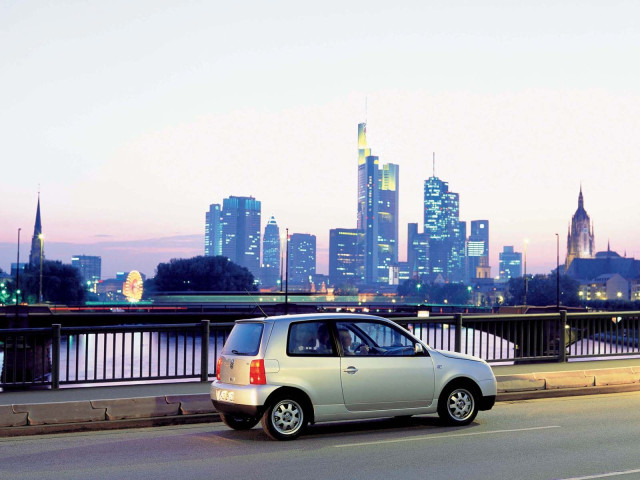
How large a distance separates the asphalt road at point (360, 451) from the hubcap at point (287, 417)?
0.20m

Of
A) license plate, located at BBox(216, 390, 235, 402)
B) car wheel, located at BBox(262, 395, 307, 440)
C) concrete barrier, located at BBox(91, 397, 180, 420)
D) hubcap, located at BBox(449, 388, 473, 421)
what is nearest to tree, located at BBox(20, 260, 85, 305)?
concrete barrier, located at BBox(91, 397, 180, 420)

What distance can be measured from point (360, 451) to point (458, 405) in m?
2.63

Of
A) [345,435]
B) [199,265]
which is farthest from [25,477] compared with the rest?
[199,265]

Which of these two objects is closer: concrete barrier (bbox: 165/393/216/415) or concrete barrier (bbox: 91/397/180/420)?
concrete barrier (bbox: 91/397/180/420)

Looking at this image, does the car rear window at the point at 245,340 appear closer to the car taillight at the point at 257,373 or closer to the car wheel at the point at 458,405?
the car taillight at the point at 257,373

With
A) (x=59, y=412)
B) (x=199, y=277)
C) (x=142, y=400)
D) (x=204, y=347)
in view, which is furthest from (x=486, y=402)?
(x=199, y=277)

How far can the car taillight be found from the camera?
11516mm

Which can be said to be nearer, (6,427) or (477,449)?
(477,449)

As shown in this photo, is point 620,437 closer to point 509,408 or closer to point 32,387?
point 509,408

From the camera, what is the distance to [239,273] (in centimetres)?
18212

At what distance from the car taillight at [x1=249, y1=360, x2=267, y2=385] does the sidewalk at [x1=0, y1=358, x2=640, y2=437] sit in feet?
9.42

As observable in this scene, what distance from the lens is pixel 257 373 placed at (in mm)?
11547

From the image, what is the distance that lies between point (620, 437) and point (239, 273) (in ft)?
563

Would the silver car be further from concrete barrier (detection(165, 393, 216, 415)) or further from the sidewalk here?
the sidewalk
